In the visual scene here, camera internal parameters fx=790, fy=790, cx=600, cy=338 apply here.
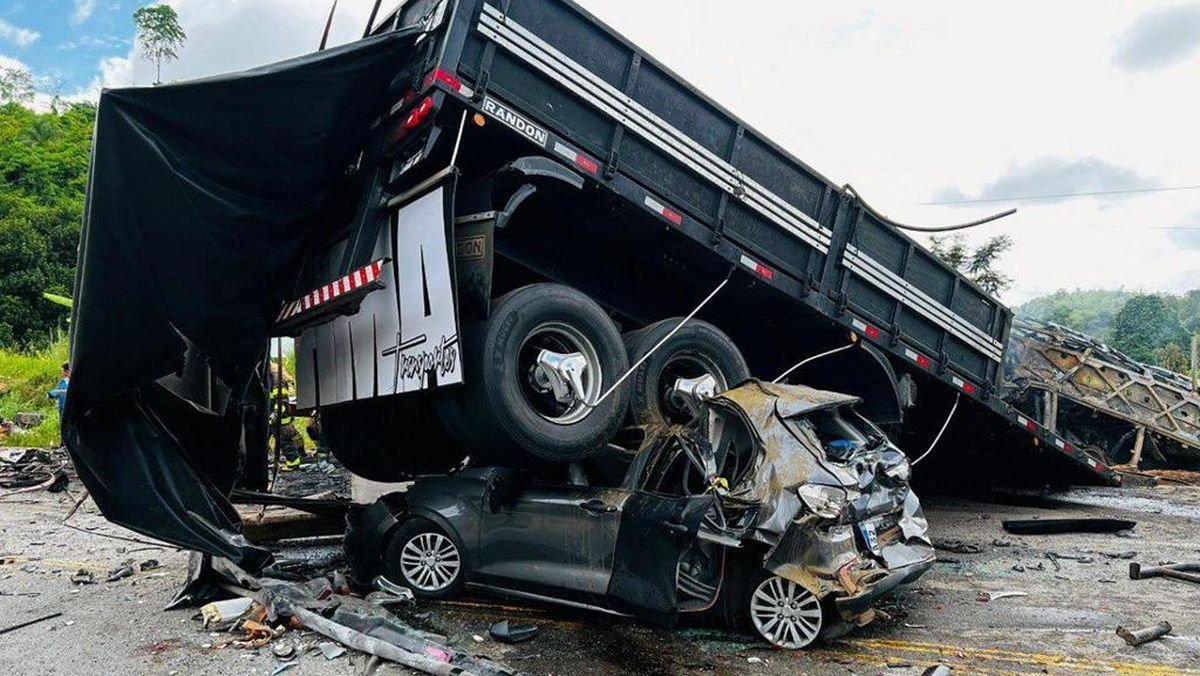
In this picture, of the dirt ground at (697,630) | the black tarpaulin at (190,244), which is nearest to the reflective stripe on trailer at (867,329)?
the dirt ground at (697,630)

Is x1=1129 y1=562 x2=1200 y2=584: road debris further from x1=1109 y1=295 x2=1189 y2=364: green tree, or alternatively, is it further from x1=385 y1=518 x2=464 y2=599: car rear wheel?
x1=1109 y1=295 x2=1189 y2=364: green tree

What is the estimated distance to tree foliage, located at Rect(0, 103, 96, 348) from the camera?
24.5 m

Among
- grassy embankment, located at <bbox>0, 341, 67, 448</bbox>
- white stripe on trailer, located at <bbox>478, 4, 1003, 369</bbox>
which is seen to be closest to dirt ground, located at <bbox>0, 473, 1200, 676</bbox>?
white stripe on trailer, located at <bbox>478, 4, 1003, 369</bbox>

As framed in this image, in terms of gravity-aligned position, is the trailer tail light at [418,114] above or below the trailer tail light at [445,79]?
below

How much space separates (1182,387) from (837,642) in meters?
10.8

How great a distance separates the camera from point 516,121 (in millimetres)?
4672

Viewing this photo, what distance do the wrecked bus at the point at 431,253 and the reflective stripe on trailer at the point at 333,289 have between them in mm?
19

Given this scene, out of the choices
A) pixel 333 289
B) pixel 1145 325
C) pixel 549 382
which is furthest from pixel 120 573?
pixel 1145 325

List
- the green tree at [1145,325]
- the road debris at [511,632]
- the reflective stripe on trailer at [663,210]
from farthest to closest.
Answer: the green tree at [1145,325]
the reflective stripe on trailer at [663,210]
the road debris at [511,632]

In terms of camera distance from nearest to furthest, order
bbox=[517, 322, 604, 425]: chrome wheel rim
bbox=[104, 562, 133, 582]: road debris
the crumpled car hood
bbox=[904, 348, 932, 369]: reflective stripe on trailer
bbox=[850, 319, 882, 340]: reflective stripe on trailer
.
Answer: the crumpled car hood, bbox=[517, 322, 604, 425]: chrome wheel rim, bbox=[104, 562, 133, 582]: road debris, bbox=[850, 319, 882, 340]: reflective stripe on trailer, bbox=[904, 348, 932, 369]: reflective stripe on trailer

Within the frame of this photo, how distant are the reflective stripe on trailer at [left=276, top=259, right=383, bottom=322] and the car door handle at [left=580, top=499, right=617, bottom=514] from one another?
1846mm

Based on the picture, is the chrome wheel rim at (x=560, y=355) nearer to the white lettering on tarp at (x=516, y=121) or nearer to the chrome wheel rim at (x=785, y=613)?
the white lettering on tarp at (x=516, y=121)

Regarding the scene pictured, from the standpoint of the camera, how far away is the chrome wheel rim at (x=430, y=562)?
16.2 feet

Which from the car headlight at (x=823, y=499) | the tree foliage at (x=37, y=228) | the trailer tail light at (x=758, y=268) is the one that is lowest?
the car headlight at (x=823, y=499)
